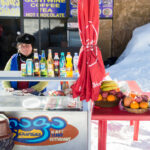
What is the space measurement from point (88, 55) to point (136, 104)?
1028 mm

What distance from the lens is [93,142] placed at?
4.23m

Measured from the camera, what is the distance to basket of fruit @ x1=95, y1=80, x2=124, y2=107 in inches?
138

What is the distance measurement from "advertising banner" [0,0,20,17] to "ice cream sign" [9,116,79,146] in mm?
9154

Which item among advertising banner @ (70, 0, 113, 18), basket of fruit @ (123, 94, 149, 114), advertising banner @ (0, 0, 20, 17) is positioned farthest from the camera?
advertising banner @ (70, 0, 113, 18)

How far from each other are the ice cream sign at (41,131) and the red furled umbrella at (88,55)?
0.48 m

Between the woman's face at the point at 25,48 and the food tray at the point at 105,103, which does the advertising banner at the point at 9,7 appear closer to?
the woman's face at the point at 25,48

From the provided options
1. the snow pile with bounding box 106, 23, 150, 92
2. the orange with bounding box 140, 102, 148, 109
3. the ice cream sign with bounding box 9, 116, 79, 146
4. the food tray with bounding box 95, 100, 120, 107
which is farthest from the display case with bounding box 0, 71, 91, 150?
the snow pile with bounding box 106, 23, 150, 92

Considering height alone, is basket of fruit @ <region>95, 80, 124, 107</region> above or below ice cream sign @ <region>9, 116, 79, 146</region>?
above

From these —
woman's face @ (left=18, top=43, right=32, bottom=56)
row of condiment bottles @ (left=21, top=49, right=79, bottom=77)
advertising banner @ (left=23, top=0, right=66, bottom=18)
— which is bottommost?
row of condiment bottles @ (left=21, top=49, right=79, bottom=77)

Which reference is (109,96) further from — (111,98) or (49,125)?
(49,125)

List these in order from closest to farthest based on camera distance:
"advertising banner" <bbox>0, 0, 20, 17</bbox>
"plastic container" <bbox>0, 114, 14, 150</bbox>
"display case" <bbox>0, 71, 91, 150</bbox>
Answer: "plastic container" <bbox>0, 114, 14, 150</bbox> → "display case" <bbox>0, 71, 91, 150</bbox> → "advertising banner" <bbox>0, 0, 20, 17</bbox>

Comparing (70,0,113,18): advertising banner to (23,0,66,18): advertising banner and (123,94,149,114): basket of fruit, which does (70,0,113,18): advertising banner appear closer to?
(23,0,66,18): advertising banner

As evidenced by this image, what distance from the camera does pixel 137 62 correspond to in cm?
988

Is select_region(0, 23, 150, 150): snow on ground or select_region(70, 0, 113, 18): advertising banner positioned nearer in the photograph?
select_region(0, 23, 150, 150): snow on ground
